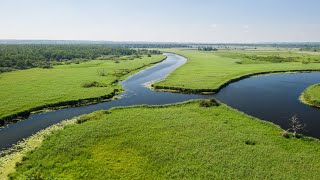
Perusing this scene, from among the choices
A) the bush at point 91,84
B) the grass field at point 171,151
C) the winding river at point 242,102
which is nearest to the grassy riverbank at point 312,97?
the winding river at point 242,102

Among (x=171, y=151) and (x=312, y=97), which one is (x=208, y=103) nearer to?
(x=171, y=151)

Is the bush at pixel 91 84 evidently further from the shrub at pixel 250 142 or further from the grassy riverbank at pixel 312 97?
the grassy riverbank at pixel 312 97

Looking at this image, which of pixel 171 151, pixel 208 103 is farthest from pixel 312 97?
pixel 171 151

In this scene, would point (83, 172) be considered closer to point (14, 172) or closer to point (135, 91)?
point (14, 172)

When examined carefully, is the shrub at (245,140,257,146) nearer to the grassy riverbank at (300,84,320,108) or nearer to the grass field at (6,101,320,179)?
the grass field at (6,101,320,179)

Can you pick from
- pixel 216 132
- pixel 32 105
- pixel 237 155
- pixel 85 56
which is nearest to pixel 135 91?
pixel 32 105

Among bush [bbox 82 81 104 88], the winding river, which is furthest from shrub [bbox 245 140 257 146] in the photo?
bush [bbox 82 81 104 88]
